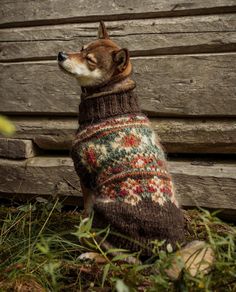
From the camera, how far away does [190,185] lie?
2818 mm

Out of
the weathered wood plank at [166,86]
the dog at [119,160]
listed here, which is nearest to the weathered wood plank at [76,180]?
the weathered wood plank at [166,86]

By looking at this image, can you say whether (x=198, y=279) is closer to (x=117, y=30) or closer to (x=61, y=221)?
(x=61, y=221)

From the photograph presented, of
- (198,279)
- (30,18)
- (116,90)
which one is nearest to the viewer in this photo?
(198,279)

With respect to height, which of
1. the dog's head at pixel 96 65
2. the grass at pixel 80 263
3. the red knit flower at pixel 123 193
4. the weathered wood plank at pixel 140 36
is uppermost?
the weathered wood plank at pixel 140 36

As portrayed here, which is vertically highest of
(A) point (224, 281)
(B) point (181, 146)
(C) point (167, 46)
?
(C) point (167, 46)

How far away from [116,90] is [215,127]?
883 mm

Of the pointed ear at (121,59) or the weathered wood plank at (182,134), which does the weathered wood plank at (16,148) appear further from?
the pointed ear at (121,59)

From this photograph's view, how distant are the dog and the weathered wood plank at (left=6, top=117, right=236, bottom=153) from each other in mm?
712

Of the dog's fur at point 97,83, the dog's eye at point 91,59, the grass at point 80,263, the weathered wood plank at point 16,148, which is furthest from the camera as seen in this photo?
the weathered wood plank at point 16,148

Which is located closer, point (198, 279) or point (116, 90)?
point (198, 279)

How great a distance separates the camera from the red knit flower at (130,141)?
2.05 m

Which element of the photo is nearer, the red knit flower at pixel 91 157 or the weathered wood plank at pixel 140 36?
the red knit flower at pixel 91 157

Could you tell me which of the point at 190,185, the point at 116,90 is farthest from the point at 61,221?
the point at 116,90

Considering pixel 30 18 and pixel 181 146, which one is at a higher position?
pixel 30 18
